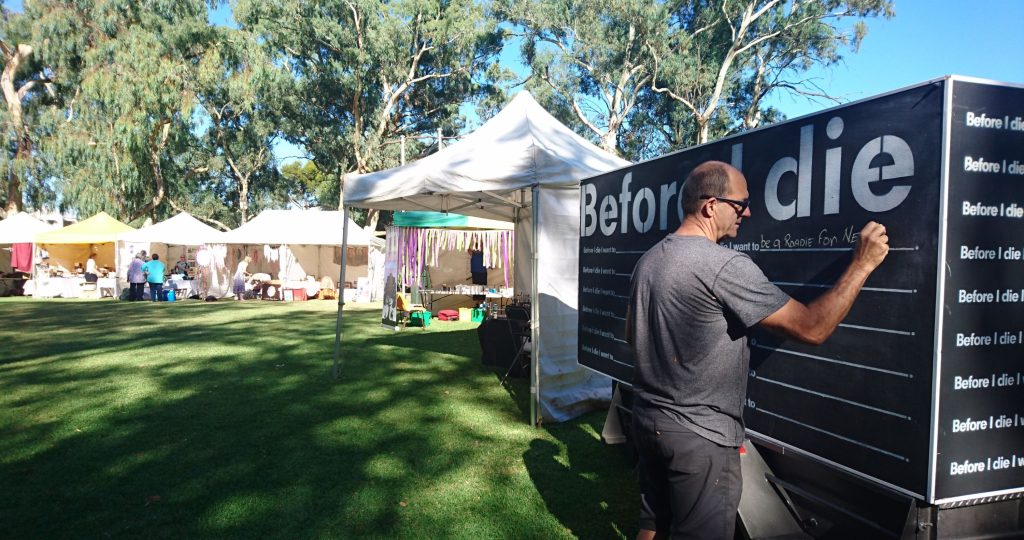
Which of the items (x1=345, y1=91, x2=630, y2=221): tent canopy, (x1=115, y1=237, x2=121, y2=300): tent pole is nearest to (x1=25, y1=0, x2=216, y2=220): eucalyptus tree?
(x1=115, y1=237, x2=121, y2=300): tent pole

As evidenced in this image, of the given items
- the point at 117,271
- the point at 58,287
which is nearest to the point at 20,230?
the point at 58,287

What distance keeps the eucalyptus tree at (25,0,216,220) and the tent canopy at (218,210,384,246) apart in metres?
7.48

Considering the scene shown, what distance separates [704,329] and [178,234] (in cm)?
2366

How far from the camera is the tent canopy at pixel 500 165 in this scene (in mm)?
5855

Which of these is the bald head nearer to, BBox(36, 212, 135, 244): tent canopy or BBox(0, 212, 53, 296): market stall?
BBox(36, 212, 135, 244): tent canopy

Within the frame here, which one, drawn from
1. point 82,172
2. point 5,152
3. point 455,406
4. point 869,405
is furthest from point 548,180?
point 5,152

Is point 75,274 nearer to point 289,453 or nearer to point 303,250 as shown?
point 303,250

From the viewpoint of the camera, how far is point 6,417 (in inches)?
226

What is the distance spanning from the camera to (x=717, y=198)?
2078mm

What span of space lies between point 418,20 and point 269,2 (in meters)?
7.03

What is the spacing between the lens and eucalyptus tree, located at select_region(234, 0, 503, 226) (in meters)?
29.2

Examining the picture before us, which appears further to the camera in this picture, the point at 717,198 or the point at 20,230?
the point at 20,230

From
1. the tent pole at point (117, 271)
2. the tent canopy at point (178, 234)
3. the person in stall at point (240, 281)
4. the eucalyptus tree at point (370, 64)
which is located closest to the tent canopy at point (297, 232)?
the tent canopy at point (178, 234)

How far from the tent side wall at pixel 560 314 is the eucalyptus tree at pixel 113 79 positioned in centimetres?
2372
